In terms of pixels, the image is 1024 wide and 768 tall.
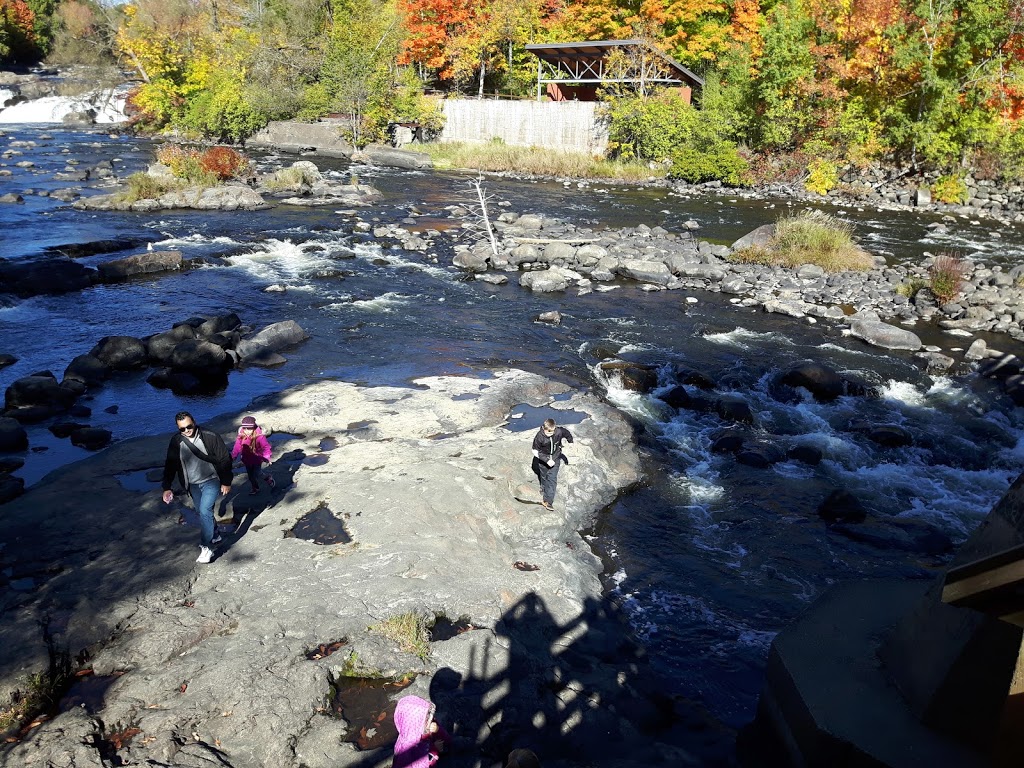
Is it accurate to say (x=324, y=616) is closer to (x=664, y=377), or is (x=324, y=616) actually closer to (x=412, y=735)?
(x=412, y=735)

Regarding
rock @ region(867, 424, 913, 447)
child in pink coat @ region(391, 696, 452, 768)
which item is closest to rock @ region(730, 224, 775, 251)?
rock @ region(867, 424, 913, 447)

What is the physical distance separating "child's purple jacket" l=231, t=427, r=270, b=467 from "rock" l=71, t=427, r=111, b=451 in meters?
3.67

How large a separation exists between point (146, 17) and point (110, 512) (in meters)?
54.2

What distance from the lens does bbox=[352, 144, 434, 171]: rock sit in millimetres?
40062

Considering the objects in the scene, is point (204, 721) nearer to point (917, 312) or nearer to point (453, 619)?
point (453, 619)

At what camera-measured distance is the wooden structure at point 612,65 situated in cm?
3831

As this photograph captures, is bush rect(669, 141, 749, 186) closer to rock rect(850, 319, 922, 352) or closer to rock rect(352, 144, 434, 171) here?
rock rect(352, 144, 434, 171)

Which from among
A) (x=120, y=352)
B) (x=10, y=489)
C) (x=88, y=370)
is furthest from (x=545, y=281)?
(x=10, y=489)

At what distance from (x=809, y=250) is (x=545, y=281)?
843 cm

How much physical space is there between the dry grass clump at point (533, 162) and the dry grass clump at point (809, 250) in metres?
16.3

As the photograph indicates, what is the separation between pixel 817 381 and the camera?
13.5 metres

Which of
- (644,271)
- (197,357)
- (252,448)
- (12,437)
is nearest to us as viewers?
(252,448)

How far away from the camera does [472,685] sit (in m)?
6.11

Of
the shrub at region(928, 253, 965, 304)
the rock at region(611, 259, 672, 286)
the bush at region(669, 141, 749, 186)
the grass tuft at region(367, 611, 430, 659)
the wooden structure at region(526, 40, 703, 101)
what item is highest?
the wooden structure at region(526, 40, 703, 101)
